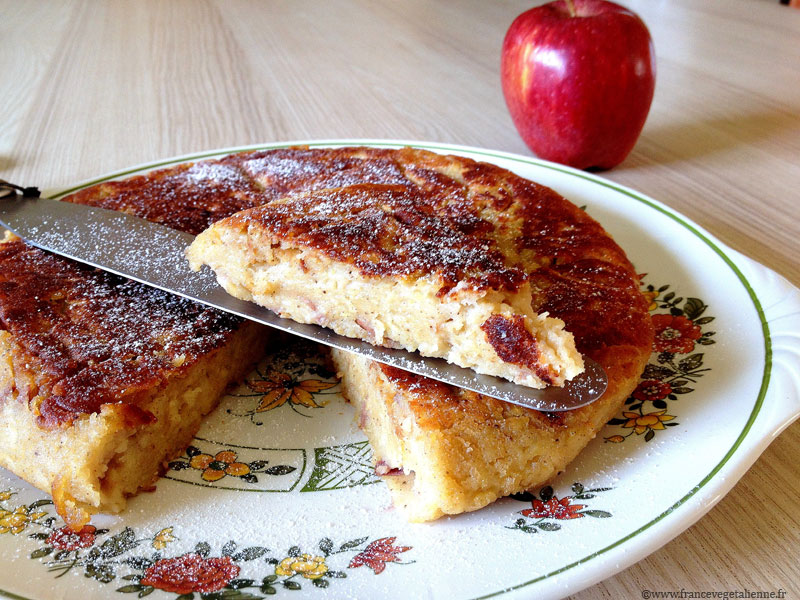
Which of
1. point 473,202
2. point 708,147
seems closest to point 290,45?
point 708,147

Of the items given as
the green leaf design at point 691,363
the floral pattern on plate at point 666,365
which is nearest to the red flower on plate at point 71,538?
the floral pattern on plate at point 666,365

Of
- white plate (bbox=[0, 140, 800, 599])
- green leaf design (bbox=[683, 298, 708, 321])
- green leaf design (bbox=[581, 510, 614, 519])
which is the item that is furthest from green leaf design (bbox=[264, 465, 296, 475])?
green leaf design (bbox=[683, 298, 708, 321])

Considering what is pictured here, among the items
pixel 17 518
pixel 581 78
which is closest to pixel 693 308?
pixel 581 78

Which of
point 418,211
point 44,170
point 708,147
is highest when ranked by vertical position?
point 418,211

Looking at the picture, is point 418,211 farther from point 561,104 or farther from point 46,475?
point 561,104

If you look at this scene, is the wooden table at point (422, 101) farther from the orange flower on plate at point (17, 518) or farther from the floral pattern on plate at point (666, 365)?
the orange flower on plate at point (17, 518)

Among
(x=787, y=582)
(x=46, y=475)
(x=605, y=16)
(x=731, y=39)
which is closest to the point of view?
(x=787, y=582)

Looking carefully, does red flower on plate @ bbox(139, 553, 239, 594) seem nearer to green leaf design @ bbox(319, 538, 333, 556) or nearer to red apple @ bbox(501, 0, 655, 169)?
green leaf design @ bbox(319, 538, 333, 556)
